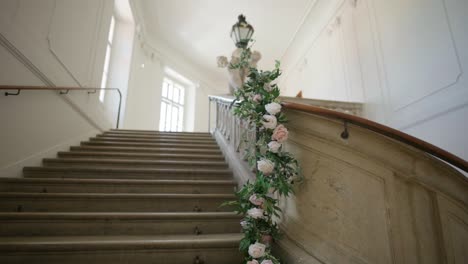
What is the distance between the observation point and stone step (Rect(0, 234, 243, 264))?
62.0 inches

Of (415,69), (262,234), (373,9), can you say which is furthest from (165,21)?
(262,234)

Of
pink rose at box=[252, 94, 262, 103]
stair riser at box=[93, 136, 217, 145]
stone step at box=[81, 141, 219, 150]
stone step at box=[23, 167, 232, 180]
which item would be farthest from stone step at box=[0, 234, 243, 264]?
stair riser at box=[93, 136, 217, 145]

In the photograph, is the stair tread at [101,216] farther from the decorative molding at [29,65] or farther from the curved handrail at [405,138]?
the decorative molding at [29,65]

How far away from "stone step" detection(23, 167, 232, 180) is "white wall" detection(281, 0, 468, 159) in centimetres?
265

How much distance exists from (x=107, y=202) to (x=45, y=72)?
2.03 metres

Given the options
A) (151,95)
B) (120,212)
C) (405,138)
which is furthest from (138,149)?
(151,95)

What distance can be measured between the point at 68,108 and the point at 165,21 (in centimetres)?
480

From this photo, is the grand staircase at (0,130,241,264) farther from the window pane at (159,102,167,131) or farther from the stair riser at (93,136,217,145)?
the window pane at (159,102,167,131)

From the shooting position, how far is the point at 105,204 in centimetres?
228

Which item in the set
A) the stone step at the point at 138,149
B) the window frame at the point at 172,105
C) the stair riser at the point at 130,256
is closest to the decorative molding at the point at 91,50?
the stone step at the point at 138,149

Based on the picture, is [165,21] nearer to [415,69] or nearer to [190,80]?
[190,80]

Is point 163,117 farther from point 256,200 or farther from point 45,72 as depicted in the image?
point 256,200

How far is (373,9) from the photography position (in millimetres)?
4742

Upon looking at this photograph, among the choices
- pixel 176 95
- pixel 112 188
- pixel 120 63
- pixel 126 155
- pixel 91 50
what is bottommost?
pixel 112 188
